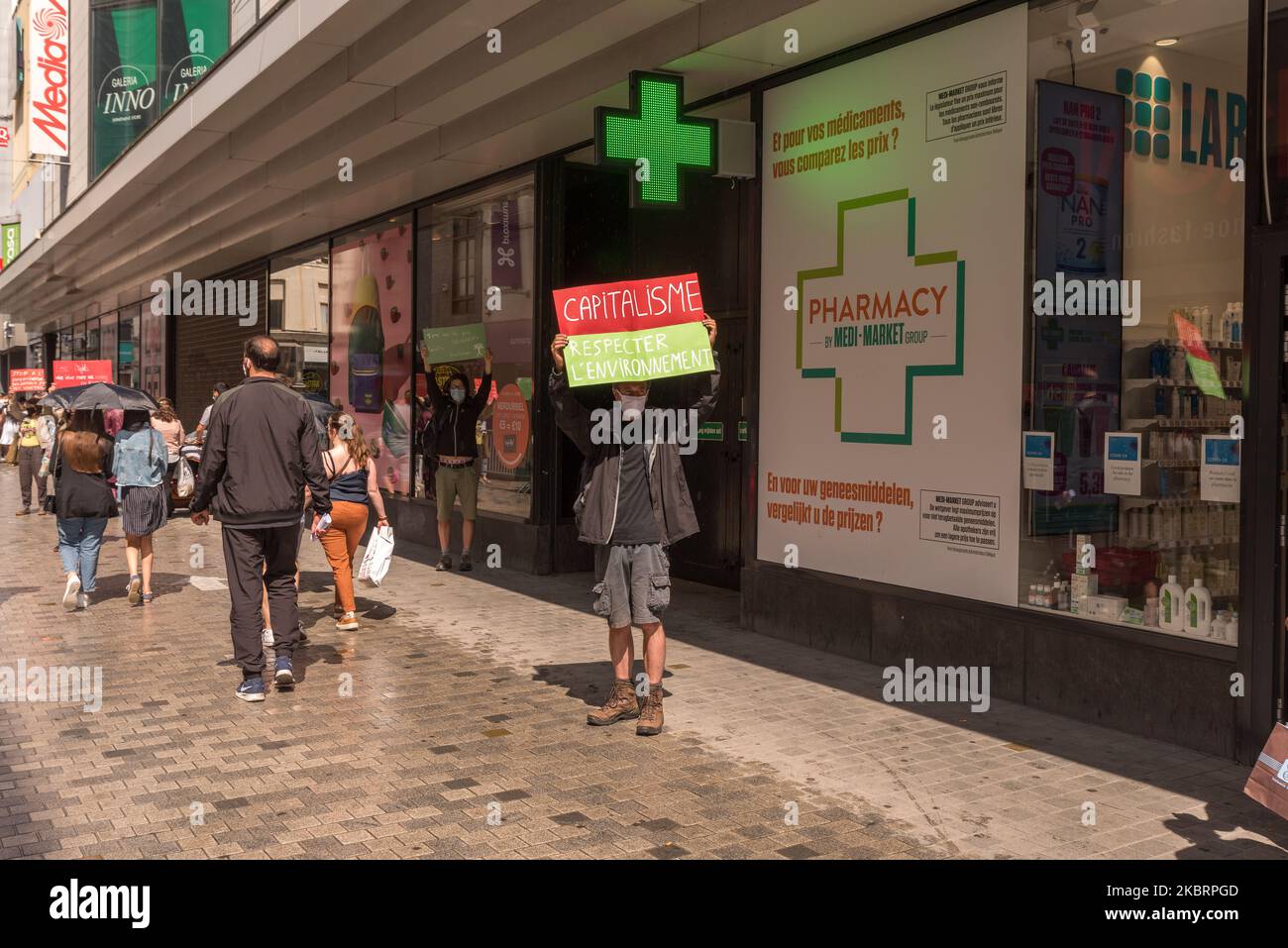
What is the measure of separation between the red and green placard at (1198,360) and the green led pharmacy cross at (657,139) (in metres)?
3.58

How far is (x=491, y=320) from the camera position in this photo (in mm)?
13000

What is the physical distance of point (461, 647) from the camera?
328 inches

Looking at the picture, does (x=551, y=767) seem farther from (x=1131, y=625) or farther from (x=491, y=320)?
(x=491, y=320)

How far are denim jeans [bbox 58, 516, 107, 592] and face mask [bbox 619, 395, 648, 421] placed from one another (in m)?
5.97

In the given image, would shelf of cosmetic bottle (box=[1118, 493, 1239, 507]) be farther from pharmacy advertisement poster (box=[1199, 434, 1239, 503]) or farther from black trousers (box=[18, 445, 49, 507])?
black trousers (box=[18, 445, 49, 507])

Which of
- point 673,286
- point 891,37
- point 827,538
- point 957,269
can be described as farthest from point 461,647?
point 891,37

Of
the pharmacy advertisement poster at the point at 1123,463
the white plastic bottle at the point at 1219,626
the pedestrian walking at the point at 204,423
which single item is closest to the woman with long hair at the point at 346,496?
the pedestrian walking at the point at 204,423

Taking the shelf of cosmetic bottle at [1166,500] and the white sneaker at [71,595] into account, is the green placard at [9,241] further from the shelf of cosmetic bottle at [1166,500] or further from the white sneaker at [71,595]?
the shelf of cosmetic bottle at [1166,500]

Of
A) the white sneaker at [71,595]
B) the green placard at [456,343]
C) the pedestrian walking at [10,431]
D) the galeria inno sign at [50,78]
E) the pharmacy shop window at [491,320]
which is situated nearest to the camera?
the white sneaker at [71,595]

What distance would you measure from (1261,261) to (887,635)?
10.6 ft

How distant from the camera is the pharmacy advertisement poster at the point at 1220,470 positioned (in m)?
5.70

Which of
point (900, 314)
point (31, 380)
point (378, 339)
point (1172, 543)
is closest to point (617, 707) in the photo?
point (1172, 543)

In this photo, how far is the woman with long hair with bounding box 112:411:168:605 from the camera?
10070mm

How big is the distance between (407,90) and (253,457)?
5.15 meters
